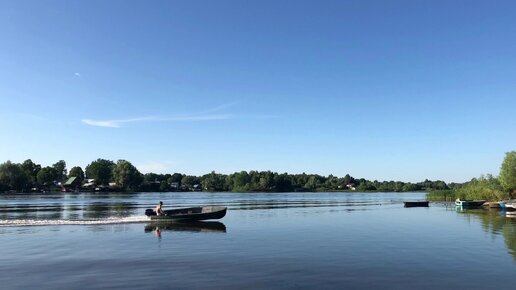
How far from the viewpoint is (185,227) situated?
154ft

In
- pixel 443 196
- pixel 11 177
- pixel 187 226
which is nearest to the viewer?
pixel 187 226

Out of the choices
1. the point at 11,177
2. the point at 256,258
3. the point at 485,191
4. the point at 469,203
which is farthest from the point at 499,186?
the point at 11,177

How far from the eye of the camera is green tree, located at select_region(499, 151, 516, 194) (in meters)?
87.4

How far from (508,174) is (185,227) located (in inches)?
2818

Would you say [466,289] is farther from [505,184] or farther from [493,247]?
[505,184]

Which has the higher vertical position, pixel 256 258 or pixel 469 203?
pixel 469 203

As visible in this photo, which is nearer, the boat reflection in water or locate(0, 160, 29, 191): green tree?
the boat reflection in water

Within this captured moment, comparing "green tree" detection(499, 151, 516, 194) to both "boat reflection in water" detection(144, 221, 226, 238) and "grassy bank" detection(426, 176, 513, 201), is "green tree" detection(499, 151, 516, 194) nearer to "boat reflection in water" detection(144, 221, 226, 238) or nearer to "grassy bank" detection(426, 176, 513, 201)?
"grassy bank" detection(426, 176, 513, 201)

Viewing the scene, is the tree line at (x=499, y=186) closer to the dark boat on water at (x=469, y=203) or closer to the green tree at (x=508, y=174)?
the green tree at (x=508, y=174)

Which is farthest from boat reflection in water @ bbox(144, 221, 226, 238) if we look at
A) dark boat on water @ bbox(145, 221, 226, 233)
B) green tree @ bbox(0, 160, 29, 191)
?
green tree @ bbox(0, 160, 29, 191)

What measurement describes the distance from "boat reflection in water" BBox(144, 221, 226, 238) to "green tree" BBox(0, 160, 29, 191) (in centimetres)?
16290

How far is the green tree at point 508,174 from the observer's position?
87.4m

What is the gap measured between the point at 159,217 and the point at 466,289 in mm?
35900

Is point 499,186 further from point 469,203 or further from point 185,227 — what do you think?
point 185,227
